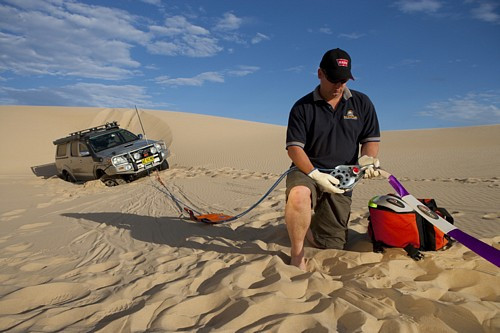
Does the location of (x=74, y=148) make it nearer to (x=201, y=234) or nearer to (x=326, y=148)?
(x=201, y=234)

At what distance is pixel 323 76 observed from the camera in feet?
11.0

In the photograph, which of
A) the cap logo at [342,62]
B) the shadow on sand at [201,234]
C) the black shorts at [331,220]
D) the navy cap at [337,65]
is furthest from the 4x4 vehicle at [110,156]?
the cap logo at [342,62]

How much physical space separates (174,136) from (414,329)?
22.1m

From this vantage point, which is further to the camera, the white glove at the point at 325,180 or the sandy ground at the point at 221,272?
the white glove at the point at 325,180

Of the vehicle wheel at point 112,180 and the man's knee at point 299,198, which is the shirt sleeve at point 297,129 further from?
the vehicle wheel at point 112,180

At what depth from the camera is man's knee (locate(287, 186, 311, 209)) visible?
3.24m

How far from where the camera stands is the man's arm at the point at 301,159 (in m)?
3.34

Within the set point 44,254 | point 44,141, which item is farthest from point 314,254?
point 44,141

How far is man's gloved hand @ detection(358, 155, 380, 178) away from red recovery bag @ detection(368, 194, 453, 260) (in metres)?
0.32

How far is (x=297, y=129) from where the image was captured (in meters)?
3.51

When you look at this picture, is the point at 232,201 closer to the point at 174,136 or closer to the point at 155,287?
the point at 155,287

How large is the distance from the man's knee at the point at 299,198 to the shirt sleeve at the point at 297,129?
0.46m

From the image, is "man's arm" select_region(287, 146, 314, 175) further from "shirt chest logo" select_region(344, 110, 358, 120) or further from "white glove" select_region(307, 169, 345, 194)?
"shirt chest logo" select_region(344, 110, 358, 120)

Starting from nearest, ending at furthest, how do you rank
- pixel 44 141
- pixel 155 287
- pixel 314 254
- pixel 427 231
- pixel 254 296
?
pixel 254 296, pixel 155 287, pixel 427 231, pixel 314 254, pixel 44 141
